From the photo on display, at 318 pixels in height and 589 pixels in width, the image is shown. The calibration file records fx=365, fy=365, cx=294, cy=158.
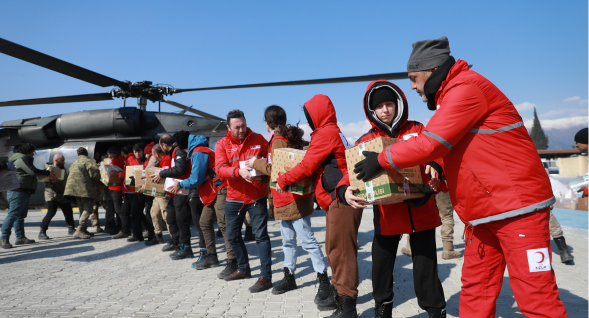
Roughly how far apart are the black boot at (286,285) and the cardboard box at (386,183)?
219 cm

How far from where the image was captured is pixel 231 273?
482 cm

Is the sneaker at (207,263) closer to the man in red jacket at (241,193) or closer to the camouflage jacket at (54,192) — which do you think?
the man in red jacket at (241,193)

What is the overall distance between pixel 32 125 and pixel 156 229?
20.7ft

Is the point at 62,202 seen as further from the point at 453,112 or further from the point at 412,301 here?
the point at 453,112

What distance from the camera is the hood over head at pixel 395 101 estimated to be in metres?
2.68

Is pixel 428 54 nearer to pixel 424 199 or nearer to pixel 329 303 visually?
pixel 424 199

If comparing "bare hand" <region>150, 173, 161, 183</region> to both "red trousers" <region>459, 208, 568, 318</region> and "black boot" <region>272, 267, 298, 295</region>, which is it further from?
"red trousers" <region>459, 208, 568, 318</region>

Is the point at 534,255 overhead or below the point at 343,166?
below

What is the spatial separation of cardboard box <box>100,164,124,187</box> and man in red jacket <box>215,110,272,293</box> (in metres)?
4.66

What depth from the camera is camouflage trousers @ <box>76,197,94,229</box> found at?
8.41 meters

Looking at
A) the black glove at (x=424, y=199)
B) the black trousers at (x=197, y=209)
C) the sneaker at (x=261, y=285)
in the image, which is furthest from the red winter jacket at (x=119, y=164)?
the black glove at (x=424, y=199)

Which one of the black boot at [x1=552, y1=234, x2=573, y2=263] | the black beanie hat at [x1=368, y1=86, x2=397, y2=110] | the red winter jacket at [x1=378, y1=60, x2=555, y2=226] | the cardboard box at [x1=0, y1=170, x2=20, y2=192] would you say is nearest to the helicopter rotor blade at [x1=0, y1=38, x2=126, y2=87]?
the cardboard box at [x1=0, y1=170, x2=20, y2=192]

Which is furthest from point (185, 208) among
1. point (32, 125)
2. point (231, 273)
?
point (32, 125)

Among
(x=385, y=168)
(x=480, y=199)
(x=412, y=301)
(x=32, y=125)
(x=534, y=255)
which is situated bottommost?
(x=412, y=301)
